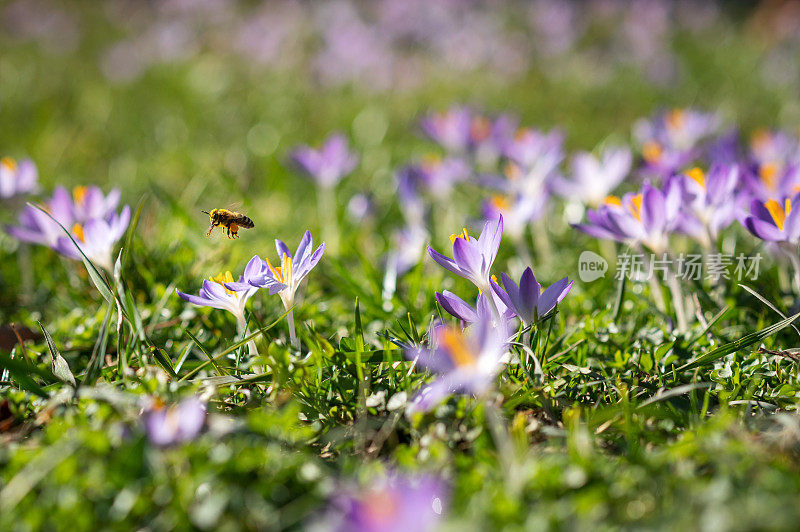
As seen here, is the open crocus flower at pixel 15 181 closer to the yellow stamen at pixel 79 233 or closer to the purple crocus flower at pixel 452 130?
the yellow stamen at pixel 79 233

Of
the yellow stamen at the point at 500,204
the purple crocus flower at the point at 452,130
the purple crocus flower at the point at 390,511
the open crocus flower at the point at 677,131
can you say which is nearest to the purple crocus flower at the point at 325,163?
the purple crocus flower at the point at 452,130

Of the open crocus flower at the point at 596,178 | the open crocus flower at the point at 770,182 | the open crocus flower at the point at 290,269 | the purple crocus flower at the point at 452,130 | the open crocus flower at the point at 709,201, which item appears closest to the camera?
the open crocus flower at the point at 290,269

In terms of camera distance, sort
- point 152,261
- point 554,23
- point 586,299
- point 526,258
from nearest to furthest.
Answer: point 586,299 < point 152,261 < point 526,258 < point 554,23

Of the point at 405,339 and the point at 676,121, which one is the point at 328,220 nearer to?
the point at 405,339

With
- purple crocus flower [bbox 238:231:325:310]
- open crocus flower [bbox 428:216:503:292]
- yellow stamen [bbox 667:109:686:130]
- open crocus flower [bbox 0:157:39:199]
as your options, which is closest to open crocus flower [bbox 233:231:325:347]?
purple crocus flower [bbox 238:231:325:310]

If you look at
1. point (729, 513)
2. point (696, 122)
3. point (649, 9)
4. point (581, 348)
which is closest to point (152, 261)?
point (581, 348)

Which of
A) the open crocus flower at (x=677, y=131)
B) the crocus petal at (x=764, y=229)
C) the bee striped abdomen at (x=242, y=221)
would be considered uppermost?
the crocus petal at (x=764, y=229)

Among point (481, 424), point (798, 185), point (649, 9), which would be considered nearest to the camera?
point (481, 424)

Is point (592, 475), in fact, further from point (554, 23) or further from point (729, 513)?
point (554, 23)
